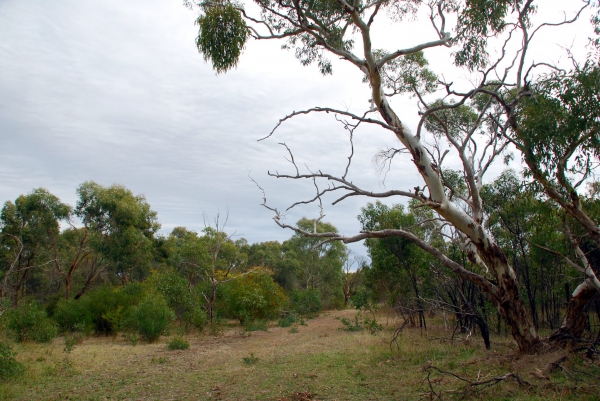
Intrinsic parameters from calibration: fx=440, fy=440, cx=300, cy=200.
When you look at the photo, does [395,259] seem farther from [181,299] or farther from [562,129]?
[562,129]

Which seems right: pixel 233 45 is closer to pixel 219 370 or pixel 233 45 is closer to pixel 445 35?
pixel 445 35

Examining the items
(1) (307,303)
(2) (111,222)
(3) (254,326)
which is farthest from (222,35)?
(1) (307,303)

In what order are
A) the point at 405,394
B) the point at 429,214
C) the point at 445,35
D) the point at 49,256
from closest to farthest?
the point at 405,394 → the point at 445,35 → the point at 429,214 → the point at 49,256

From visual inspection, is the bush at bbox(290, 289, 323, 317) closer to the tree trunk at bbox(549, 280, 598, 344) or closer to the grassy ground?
the grassy ground

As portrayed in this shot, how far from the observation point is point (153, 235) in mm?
27125

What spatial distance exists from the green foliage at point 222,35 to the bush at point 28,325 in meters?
10.4

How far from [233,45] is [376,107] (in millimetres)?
2984

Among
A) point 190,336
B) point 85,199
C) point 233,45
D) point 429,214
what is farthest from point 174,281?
point 233,45

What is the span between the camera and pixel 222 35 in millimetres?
8391

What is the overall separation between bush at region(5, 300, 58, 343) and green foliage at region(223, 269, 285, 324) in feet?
28.2

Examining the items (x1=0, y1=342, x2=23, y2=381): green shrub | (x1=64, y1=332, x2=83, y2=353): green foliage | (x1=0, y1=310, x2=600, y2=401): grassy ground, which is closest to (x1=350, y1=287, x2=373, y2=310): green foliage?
(x1=0, y1=310, x2=600, y2=401): grassy ground

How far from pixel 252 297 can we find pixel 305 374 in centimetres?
1272

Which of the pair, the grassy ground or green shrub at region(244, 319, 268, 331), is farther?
green shrub at region(244, 319, 268, 331)

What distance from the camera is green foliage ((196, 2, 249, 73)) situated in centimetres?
821
